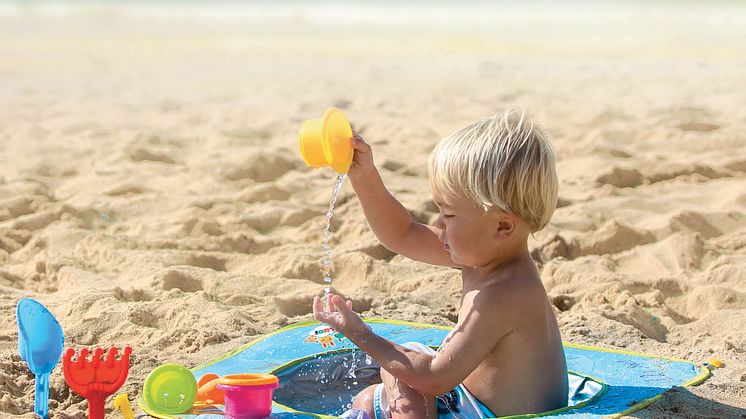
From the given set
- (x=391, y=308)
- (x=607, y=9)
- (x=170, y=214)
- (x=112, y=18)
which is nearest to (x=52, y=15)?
(x=112, y=18)

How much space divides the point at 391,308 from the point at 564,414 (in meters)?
1.24

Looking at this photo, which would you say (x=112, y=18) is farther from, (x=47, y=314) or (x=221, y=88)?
(x=47, y=314)

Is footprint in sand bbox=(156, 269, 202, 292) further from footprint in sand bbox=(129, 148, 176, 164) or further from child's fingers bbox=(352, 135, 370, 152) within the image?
footprint in sand bbox=(129, 148, 176, 164)

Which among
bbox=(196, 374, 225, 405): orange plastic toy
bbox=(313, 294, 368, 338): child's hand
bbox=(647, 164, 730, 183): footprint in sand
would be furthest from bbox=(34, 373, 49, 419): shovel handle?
bbox=(647, 164, 730, 183): footprint in sand

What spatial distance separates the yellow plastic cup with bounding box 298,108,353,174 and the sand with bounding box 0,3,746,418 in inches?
18.2

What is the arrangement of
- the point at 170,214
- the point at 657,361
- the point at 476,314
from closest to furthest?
the point at 476,314 < the point at 657,361 < the point at 170,214

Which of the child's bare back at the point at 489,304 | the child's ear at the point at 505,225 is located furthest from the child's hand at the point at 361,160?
the child's ear at the point at 505,225

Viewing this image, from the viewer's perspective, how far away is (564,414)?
206cm

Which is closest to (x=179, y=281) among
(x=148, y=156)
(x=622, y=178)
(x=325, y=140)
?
(x=325, y=140)

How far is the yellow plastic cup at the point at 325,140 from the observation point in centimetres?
220

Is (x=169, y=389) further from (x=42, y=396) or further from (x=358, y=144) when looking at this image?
(x=358, y=144)

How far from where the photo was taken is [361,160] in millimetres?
2348

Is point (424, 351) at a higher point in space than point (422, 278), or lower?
higher

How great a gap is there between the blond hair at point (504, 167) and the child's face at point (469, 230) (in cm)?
3
